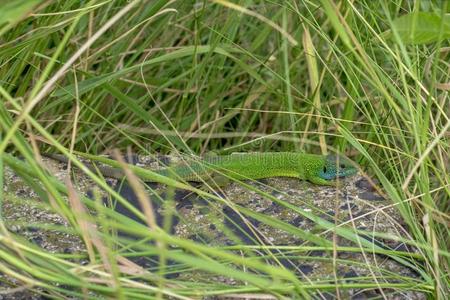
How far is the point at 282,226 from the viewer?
5.96 ft

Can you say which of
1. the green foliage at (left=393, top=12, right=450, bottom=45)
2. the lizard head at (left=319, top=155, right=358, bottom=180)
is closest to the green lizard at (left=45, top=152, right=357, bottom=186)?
the lizard head at (left=319, top=155, right=358, bottom=180)

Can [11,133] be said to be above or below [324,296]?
above

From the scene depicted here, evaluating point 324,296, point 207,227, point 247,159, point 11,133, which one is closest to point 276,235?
point 207,227

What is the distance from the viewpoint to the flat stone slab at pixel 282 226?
2004 mm

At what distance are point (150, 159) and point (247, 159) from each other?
1.16ft

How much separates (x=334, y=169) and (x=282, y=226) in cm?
116

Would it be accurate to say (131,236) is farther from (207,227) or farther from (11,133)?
(11,133)

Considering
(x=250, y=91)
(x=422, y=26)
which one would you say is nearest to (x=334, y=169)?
(x=250, y=91)

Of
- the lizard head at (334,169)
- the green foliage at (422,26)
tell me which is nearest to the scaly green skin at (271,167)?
the lizard head at (334,169)

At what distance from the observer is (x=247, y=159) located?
2.94 metres

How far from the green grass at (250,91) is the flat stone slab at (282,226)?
0.13 feet

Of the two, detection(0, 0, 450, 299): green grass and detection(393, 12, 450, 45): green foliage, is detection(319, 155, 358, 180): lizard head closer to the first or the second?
detection(0, 0, 450, 299): green grass

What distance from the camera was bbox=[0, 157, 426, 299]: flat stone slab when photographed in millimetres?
2004

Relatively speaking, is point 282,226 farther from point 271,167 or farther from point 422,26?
point 271,167
